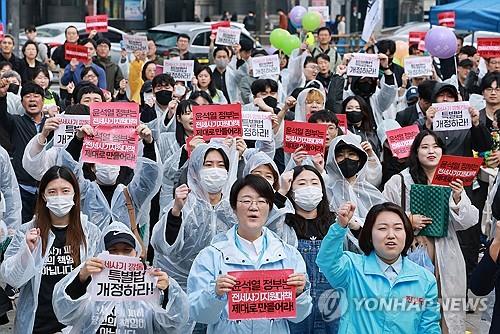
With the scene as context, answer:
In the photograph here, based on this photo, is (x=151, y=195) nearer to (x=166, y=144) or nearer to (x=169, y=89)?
(x=166, y=144)

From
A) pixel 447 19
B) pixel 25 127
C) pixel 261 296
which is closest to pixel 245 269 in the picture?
pixel 261 296

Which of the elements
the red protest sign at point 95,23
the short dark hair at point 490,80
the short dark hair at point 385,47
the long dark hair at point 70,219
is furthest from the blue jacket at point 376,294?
the red protest sign at point 95,23

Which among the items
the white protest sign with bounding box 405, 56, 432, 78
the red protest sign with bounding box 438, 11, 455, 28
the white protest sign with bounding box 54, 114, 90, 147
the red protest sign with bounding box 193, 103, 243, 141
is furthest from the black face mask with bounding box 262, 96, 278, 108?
the red protest sign with bounding box 438, 11, 455, 28

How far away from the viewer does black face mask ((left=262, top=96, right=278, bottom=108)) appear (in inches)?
416

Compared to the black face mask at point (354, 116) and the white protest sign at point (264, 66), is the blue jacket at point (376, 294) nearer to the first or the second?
the black face mask at point (354, 116)

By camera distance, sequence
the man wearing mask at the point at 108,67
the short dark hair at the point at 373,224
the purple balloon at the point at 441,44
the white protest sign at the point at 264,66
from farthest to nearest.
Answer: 1. the man wearing mask at the point at 108,67
2. the purple balloon at the point at 441,44
3. the white protest sign at the point at 264,66
4. the short dark hair at the point at 373,224

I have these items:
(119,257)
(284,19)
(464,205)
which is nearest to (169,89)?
(464,205)

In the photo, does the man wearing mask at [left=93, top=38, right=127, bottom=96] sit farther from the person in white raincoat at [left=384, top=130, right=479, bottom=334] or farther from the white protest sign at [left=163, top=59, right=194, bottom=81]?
the person in white raincoat at [left=384, top=130, right=479, bottom=334]

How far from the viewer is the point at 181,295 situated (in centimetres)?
536

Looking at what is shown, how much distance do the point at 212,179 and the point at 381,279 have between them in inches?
66.8

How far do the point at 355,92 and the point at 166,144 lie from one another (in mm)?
2884

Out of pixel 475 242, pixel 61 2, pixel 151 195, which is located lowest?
pixel 475 242

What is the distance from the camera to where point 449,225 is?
22.9 ft

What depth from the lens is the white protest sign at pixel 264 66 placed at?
1309cm
